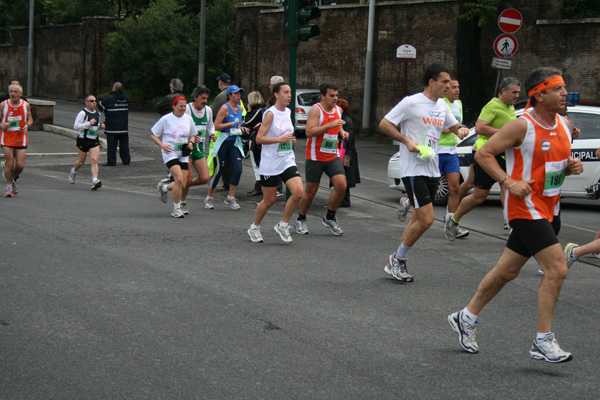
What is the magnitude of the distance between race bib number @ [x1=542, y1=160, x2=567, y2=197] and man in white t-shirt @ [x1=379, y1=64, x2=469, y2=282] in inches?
86.3

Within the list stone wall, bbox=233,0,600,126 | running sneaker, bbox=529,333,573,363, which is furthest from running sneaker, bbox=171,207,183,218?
stone wall, bbox=233,0,600,126

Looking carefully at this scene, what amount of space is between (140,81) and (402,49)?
20996mm

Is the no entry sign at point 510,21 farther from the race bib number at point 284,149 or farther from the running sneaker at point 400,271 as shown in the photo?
the running sneaker at point 400,271

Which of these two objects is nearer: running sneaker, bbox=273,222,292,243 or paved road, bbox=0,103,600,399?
paved road, bbox=0,103,600,399

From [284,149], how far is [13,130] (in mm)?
6008

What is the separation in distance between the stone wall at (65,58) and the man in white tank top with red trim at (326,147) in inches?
1674

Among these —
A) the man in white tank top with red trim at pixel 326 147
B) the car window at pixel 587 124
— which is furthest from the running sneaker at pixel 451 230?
the car window at pixel 587 124

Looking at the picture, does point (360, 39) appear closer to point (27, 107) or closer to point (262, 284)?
point (27, 107)

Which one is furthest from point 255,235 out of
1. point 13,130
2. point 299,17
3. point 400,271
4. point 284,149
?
point 13,130

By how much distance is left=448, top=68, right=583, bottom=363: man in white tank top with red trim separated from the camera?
17.5 ft

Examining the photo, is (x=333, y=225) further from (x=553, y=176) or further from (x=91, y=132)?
(x=91, y=132)

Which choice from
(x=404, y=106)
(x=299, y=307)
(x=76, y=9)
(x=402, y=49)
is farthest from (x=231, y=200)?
(x=76, y=9)

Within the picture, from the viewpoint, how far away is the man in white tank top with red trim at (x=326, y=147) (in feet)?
32.7

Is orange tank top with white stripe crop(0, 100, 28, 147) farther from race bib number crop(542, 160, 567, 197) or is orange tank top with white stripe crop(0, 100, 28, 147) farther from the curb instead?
the curb
